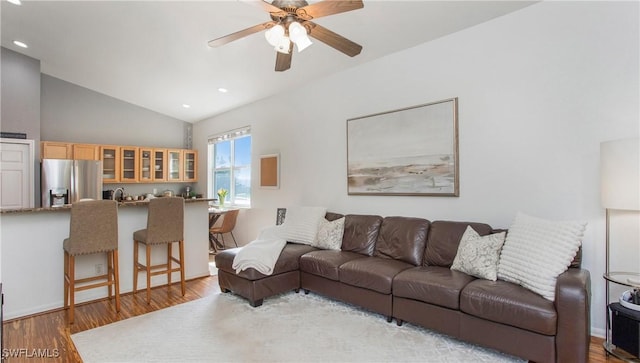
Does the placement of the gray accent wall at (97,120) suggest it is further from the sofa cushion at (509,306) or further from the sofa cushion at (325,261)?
the sofa cushion at (509,306)

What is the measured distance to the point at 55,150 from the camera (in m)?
5.61

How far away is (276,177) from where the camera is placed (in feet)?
17.6

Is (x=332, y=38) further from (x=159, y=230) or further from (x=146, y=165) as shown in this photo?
(x=146, y=165)

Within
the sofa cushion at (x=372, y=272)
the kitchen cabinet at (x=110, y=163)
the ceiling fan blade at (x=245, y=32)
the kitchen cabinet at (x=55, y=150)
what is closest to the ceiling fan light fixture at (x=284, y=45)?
the ceiling fan blade at (x=245, y=32)

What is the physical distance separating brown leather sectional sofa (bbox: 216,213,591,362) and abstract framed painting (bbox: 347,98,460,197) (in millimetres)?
404

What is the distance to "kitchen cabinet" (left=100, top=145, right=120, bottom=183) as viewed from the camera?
20.5 ft

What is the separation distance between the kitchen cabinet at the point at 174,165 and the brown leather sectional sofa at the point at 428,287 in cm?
418

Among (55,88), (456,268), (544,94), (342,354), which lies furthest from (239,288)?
(55,88)

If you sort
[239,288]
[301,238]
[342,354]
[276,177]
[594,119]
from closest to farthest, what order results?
[342,354] < [594,119] < [239,288] < [301,238] < [276,177]

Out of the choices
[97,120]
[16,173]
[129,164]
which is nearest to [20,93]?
[16,173]

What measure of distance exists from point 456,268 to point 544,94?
1.70 m

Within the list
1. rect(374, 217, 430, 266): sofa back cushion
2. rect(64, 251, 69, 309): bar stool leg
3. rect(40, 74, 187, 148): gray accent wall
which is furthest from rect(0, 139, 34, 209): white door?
rect(374, 217, 430, 266): sofa back cushion

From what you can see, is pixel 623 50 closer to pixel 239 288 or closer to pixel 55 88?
pixel 239 288

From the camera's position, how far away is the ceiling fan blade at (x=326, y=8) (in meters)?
2.02
